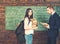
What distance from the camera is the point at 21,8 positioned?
21312 millimetres

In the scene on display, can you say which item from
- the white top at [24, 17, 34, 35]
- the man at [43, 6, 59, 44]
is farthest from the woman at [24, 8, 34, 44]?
the man at [43, 6, 59, 44]

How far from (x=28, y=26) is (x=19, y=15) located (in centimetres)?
27

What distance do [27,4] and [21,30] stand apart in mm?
508

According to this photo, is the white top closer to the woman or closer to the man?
the woman

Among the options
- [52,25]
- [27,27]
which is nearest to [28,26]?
[27,27]

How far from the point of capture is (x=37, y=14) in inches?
838

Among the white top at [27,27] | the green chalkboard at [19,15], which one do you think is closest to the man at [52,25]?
the green chalkboard at [19,15]

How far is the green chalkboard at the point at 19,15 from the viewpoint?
21297 mm

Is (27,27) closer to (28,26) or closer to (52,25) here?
(28,26)

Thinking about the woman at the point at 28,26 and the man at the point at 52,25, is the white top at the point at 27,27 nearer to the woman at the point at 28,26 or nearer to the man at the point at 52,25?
the woman at the point at 28,26

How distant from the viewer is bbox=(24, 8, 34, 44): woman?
69.8ft

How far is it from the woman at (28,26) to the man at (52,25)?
287mm

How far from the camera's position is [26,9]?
21.3 m

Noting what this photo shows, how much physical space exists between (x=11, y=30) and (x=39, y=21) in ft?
1.84
